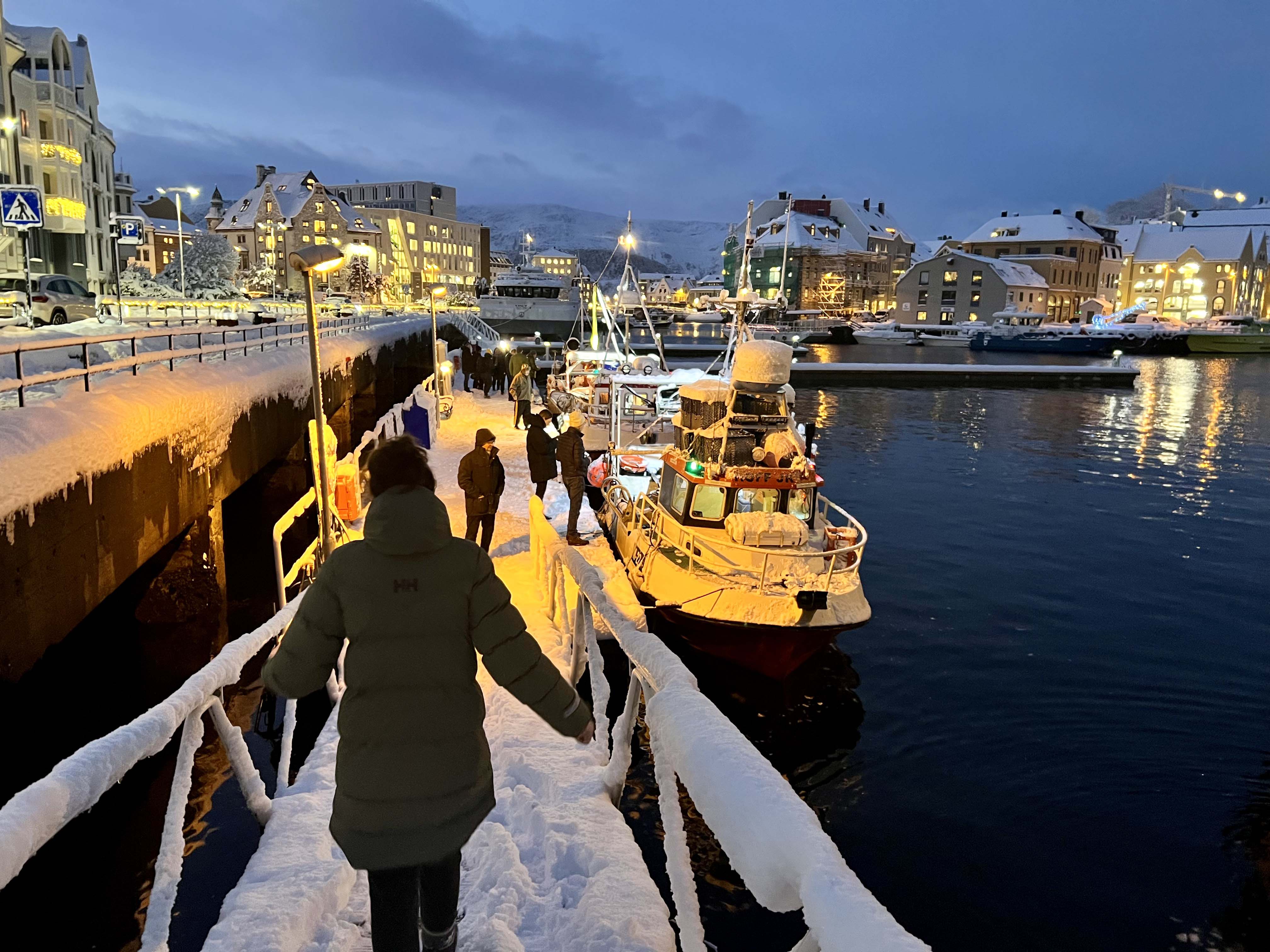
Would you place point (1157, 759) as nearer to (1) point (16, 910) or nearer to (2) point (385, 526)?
(2) point (385, 526)

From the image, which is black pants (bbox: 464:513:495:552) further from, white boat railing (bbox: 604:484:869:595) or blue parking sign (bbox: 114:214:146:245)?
blue parking sign (bbox: 114:214:146:245)

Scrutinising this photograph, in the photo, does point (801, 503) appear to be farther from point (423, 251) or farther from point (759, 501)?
point (423, 251)

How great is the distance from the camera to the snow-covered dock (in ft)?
7.09

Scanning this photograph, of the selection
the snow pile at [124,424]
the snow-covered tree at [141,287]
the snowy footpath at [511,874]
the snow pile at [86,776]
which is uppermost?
the snow-covered tree at [141,287]

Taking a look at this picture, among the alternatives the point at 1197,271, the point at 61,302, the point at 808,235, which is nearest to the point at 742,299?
the point at 61,302

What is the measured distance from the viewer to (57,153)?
50219 millimetres

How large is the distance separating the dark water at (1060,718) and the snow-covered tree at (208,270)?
196 ft

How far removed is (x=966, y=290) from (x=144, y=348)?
109075mm

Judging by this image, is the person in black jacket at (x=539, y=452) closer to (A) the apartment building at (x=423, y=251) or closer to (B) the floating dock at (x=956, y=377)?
(B) the floating dock at (x=956, y=377)

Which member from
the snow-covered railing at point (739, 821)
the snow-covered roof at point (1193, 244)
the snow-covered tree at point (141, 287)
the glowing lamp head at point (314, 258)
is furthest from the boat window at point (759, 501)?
the snow-covered roof at point (1193, 244)

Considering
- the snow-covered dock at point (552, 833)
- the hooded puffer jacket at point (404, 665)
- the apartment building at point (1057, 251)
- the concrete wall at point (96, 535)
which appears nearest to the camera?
the snow-covered dock at point (552, 833)

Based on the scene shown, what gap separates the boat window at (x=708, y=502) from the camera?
1241 centimetres

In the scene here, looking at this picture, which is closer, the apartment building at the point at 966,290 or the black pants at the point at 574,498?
the black pants at the point at 574,498

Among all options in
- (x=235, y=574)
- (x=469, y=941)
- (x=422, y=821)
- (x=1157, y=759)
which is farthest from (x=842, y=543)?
(x=235, y=574)
